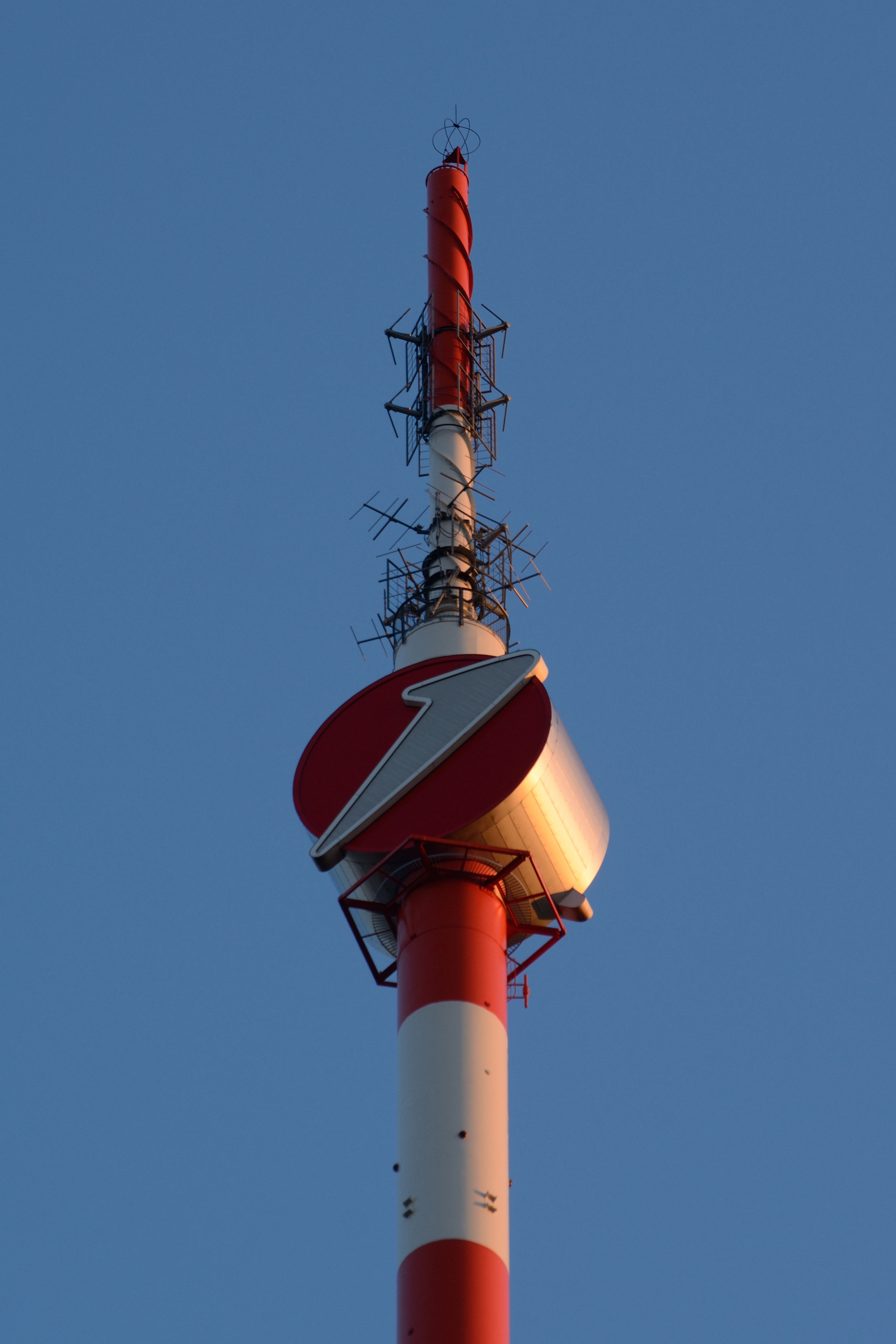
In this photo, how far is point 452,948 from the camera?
128ft

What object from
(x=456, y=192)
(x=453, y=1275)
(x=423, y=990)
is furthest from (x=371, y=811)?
(x=456, y=192)

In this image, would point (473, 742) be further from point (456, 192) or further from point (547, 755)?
point (456, 192)

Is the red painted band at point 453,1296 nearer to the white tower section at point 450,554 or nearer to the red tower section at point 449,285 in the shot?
the white tower section at point 450,554

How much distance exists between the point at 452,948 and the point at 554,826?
140 inches

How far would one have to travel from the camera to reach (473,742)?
4159cm

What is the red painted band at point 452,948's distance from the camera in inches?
1512

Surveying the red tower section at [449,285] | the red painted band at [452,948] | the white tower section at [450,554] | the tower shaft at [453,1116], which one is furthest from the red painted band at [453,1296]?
the red tower section at [449,285]

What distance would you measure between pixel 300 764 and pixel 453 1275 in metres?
13.2

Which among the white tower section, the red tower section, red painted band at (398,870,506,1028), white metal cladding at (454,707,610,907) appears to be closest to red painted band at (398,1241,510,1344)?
red painted band at (398,870,506,1028)

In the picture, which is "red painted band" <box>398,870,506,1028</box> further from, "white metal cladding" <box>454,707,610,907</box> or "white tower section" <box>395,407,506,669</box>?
"white tower section" <box>395,407,506,669</box>

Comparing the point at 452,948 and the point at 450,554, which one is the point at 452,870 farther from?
the point at 450,554

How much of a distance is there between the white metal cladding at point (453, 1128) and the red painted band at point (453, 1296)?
0.24 metres

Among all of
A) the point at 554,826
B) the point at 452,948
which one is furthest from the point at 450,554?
the point at 452,948

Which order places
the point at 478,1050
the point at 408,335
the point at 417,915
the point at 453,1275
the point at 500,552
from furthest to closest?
1. the point at 408,335
2. the point at 500,552
3. the point at 417,915
4. the point at 478,1050
5. the point at 453,1275
